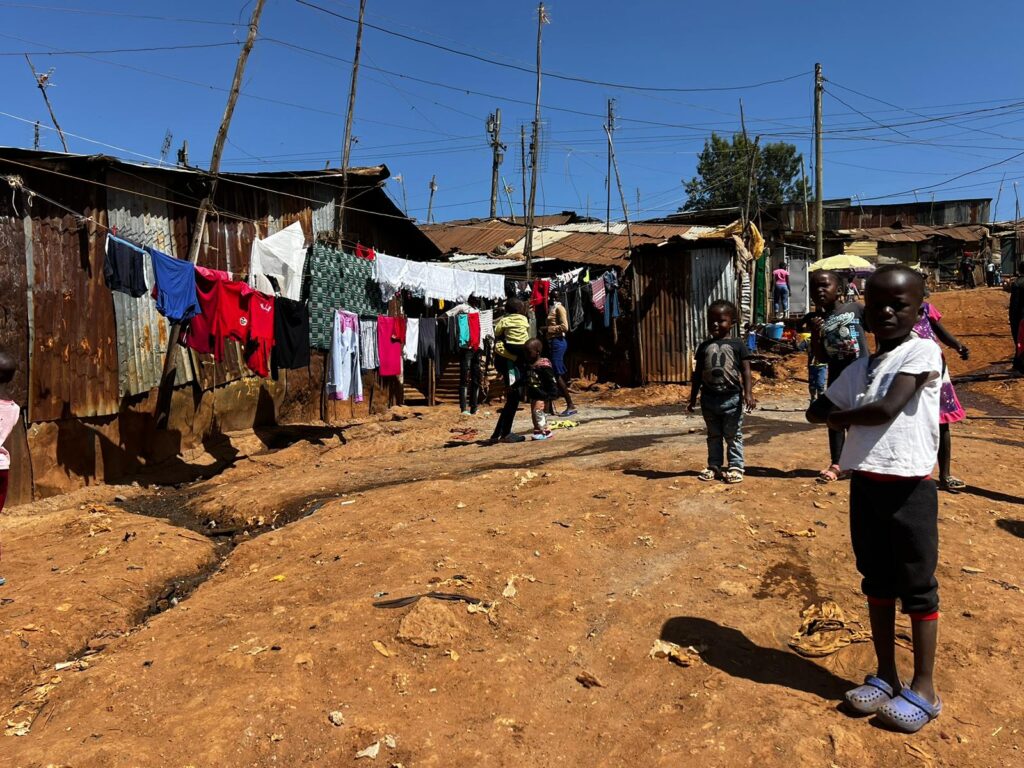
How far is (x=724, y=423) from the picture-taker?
556 centimetres

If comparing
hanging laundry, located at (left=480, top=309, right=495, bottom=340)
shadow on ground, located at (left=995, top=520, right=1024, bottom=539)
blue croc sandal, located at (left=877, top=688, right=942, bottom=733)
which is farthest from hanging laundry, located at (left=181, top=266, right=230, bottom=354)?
shadow on ground, located at (left=995, top=520, right=1024, bottom=539)

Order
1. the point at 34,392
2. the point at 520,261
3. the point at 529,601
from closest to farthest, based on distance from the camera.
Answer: the point at 529,601, the point at 34,392, the point at 520,261

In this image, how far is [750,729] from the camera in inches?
98.5

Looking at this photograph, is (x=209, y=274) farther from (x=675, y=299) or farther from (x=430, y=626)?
(x=675, y=299)

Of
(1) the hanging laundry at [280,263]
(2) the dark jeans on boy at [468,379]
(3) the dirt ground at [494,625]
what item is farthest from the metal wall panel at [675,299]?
(3) the dirt ground at [494,625]

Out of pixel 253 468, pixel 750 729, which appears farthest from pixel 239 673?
pixel 253 468

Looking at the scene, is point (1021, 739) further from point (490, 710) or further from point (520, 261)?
point (520, 261)

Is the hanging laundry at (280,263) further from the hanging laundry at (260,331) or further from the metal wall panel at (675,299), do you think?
the metal wall panel at (675,299)

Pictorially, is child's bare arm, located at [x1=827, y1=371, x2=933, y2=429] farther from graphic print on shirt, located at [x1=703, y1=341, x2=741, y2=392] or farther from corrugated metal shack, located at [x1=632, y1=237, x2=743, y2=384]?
corrugated metal shack, located at [x1=632, y1=237, x2=743, y2=384]

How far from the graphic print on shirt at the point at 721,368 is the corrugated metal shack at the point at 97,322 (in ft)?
19.5

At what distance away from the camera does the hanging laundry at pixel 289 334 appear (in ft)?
28.8

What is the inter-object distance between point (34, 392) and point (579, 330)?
37.9ft

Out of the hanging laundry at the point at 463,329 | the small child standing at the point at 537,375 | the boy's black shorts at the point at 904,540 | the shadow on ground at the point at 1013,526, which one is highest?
the hanging laundry at the point at 463,329

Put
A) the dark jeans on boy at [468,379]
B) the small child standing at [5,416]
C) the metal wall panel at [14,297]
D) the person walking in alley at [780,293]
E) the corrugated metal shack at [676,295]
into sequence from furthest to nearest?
the person walking in alley at [780,293], the corrugated metal shack at [676,295], the dark jeans on boy at [468,379], the metal wall panel at [14,297], the small child standing at [5,416]
